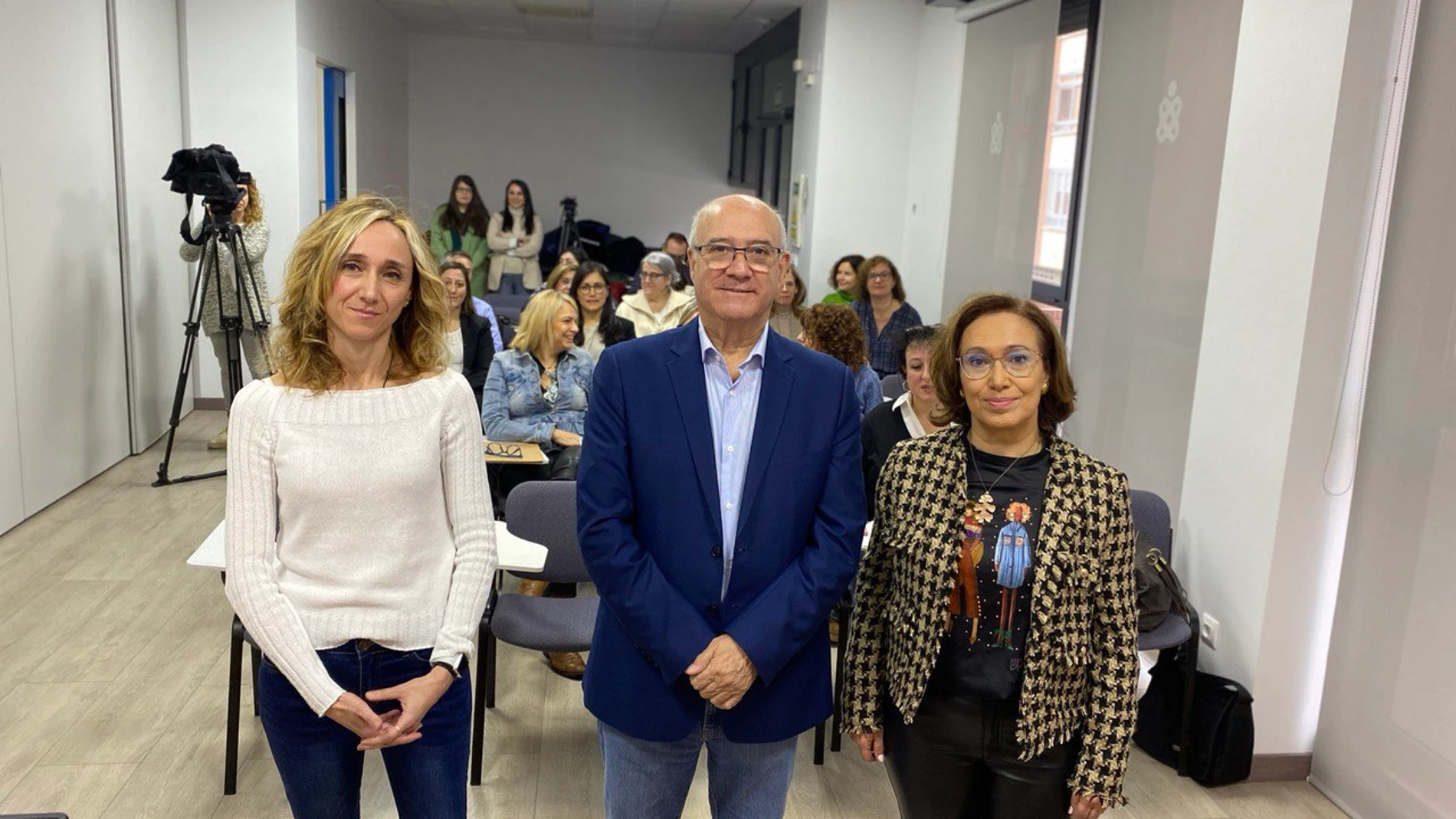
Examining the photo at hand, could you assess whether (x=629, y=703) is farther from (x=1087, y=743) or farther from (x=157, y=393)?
(x=157, y=393)

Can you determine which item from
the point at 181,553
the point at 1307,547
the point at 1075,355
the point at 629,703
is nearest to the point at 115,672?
the point at 181,553

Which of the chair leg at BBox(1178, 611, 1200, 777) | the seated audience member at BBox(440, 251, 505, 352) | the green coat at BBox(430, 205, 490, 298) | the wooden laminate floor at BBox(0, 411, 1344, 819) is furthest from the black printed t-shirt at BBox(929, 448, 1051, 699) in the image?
the green coat at BBox(430, 205, 490, 298)

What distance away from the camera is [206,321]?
23.6ft

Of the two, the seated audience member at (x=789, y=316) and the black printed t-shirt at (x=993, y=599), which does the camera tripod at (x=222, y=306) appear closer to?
the seated audience member at (x=789, y=316)

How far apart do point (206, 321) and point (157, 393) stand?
100 centimetres

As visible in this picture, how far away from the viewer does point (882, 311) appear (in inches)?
295

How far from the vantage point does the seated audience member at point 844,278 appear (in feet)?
27.2

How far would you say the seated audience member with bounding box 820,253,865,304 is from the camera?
27.2 feet

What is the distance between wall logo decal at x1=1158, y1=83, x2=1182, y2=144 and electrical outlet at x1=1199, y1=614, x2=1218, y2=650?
1998mm

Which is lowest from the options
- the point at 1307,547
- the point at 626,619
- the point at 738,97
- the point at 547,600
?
the point at 547,600

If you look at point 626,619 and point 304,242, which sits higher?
point 304,242

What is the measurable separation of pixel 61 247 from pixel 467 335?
2282 millimetres

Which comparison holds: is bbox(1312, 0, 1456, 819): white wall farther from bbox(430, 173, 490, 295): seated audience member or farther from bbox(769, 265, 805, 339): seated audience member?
bbox(430, 173, 490, 295): seated audience member

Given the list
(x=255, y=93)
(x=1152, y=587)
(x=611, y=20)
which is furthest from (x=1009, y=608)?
(x=611, y=20)
